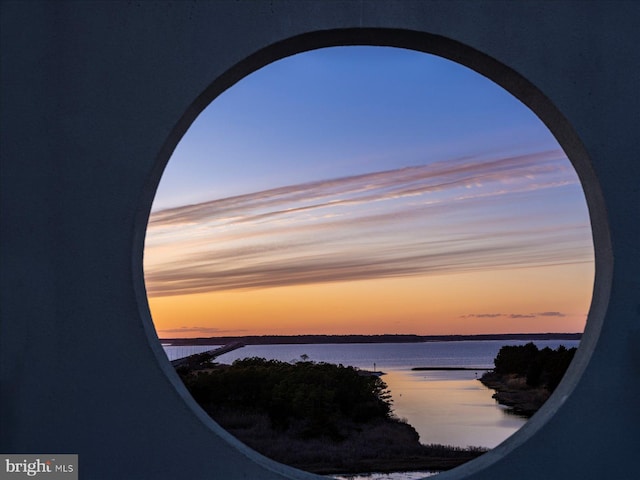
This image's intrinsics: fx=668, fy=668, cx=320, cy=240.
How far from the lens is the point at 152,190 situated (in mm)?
3086

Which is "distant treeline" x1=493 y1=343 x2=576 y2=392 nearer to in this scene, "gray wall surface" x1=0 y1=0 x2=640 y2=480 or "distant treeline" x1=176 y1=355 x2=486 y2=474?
"distant treeline" x1=176 y1=355 x2=486 y2=474

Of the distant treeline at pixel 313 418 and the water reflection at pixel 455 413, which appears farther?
the water reflection at pixel 455 413

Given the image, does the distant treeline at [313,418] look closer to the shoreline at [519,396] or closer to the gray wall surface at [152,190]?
the shoreline at [519,396]

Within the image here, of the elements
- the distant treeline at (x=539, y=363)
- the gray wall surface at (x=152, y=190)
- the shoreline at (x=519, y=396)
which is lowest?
the shoreline at (x=519, y=396)

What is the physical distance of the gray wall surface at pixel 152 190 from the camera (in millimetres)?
2957

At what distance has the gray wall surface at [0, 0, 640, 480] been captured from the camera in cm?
296

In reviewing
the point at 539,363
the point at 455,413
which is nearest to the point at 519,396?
the point at 539,363

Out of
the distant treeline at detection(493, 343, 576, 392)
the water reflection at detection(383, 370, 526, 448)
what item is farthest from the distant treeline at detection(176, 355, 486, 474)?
the distant treeline at detection(493, 343, 576, 392)

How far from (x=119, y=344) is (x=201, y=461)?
2.07 ft

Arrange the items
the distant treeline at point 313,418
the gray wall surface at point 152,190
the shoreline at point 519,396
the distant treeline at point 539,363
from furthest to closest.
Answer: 1. the shoreline at point 519,396
2. the distant treeline at point 539,363
3. the distant treeline at point 313,418
4. the gray wall surface at point 152,190

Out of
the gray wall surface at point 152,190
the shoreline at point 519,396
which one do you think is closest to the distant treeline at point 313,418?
the shoreline at point 519,396

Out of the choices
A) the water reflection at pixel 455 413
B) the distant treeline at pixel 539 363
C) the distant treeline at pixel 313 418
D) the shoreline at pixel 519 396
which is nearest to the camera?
the distant treeline at pixel 313 418

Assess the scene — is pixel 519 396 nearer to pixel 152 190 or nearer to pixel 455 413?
pixel 455 413

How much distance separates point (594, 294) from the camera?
→ 3.21m
